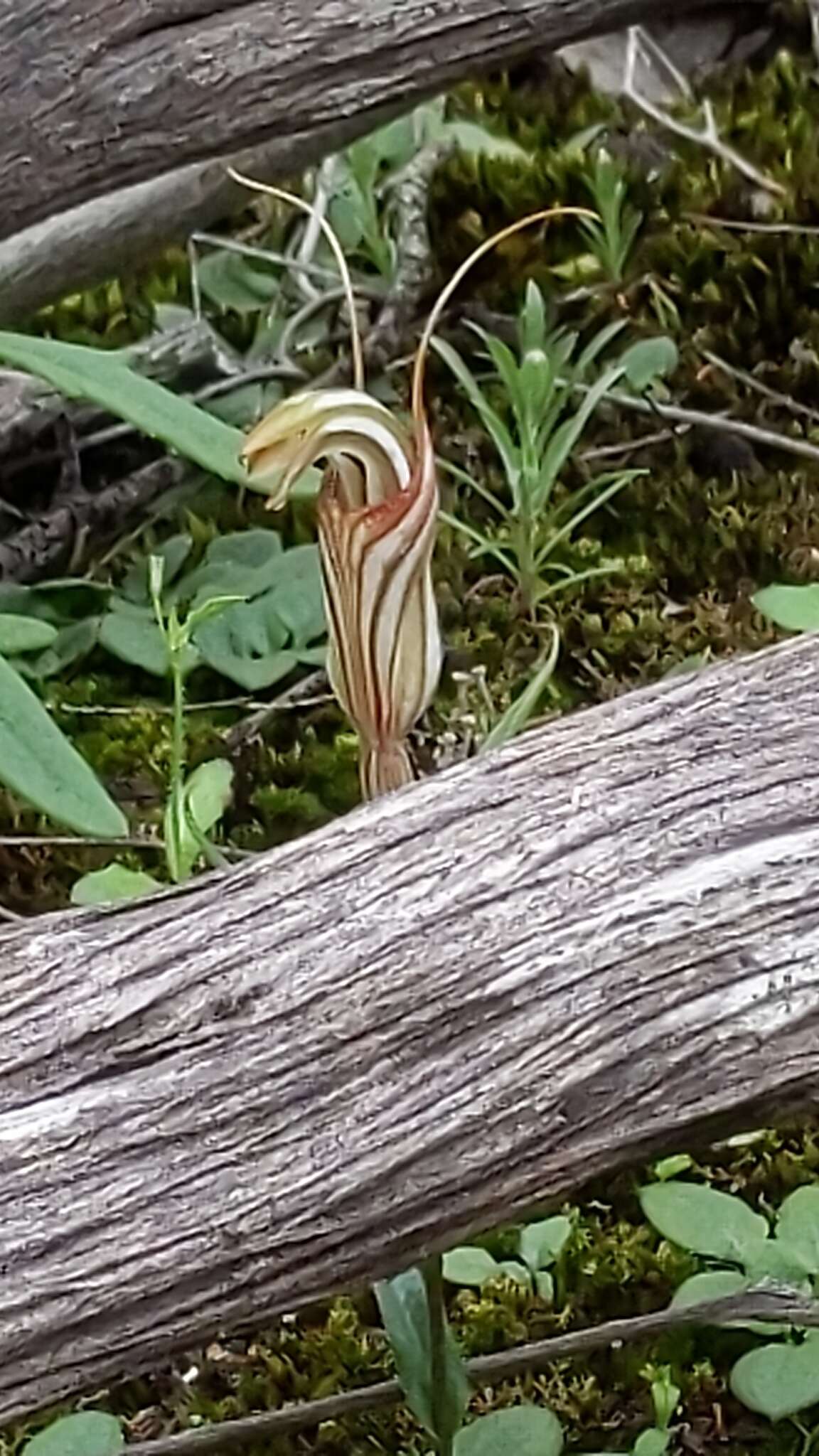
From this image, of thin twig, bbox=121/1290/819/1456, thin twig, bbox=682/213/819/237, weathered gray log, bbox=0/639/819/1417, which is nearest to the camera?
weathered gray log, bbox=0/639/819/1417

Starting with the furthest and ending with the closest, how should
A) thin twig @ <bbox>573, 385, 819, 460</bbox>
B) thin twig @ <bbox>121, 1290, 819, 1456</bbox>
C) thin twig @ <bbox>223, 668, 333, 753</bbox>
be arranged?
thin twig @ <bbox>573, 385, 819, 460</bbox> → thin twig @ <bbox>223, 668, 333, 753</bbox> → thin twig @ <bbox>121, 1290, 819, 1456</bbox>

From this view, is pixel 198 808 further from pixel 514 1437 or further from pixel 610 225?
pixel 610 225

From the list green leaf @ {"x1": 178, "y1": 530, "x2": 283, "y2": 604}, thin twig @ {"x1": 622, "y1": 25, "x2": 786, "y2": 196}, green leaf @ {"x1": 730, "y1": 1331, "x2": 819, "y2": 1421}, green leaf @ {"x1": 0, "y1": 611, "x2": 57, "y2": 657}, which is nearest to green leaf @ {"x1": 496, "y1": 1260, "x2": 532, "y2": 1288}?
green leaf @ {"x1": 730, "y1": 1331, "x2": 819, "y2": 1421}

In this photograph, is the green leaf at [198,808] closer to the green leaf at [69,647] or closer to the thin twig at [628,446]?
the green leaf at [69,647]

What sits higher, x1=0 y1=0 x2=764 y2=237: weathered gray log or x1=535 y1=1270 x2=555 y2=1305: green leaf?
x1=0 y1=0 x2=764 y2=237: weathered gray log

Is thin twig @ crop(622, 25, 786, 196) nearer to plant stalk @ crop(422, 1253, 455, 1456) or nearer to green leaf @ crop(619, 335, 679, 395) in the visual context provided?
green leaf @ crop(619, 335, 679, 395)

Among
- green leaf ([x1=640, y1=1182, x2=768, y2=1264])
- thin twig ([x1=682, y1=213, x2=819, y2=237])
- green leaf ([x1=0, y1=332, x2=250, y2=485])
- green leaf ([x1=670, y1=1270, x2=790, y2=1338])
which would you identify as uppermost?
green leaf ([x1=0, y1=332, x2=250, y2=485])

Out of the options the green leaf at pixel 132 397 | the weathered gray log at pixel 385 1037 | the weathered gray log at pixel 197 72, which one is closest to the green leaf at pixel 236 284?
the weathered gray log at pixel 197 72
